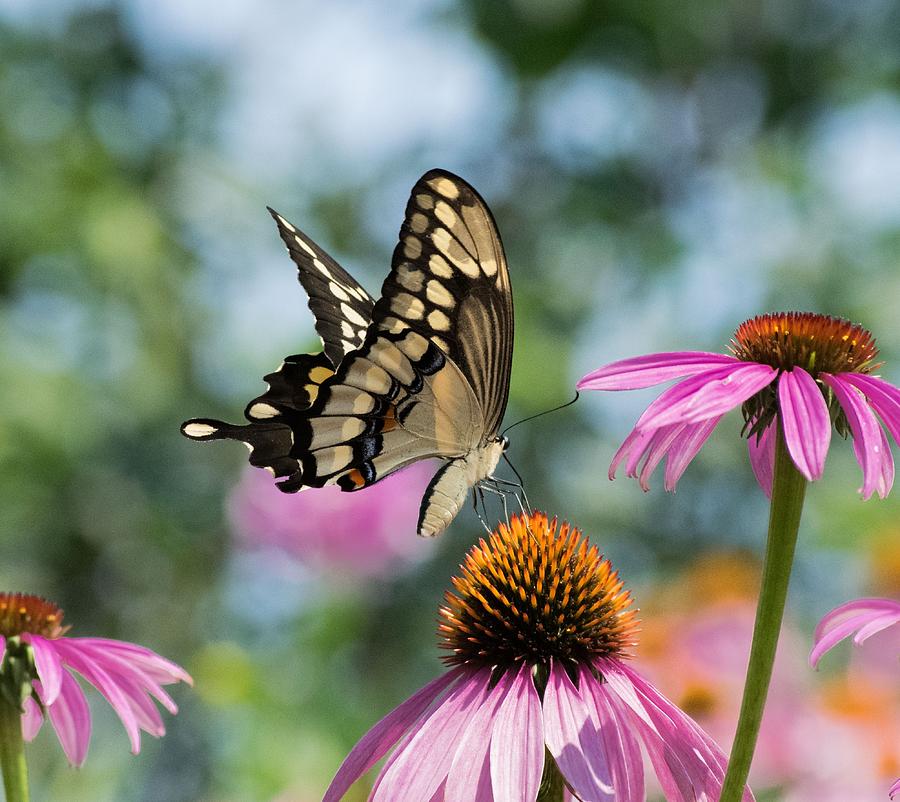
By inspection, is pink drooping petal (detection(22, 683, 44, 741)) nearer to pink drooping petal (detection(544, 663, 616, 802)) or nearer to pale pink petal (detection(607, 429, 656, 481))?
pink drooping petal (detection(544, 663, 616, 802))

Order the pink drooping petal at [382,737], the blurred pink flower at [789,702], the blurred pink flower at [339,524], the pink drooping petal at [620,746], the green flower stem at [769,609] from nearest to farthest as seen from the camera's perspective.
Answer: the green flower stem at [769,609] < the pink drooping petal at [620,746] < the pink drooping petal at [382,737] < the blurred pink flower at [789,702] < the blurred pink flower at [339,524]

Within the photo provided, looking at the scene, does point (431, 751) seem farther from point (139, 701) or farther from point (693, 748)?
point (139, 701)

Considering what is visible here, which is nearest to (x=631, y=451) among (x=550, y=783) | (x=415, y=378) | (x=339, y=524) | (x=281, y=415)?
(x=550, y=783)

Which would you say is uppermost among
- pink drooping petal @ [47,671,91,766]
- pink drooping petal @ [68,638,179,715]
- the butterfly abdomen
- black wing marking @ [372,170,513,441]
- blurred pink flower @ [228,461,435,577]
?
blurred pink flower @ [228,461,435,577]

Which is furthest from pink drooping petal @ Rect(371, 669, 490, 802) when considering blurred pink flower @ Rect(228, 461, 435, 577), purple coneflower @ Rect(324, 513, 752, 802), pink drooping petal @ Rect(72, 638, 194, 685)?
blurred pink flower @ Rect(228, 461, 435, 577)

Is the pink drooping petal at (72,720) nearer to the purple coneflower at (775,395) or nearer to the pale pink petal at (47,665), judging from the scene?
the pale pink petal at (47,665)

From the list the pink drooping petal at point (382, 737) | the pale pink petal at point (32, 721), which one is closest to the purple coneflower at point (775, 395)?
the pink drooping petal at point (382, 737)

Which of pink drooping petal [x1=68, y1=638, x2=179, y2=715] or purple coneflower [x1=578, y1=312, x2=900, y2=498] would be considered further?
pink drooping petal [x1=68, y1=638, x2=179, y2=715]
